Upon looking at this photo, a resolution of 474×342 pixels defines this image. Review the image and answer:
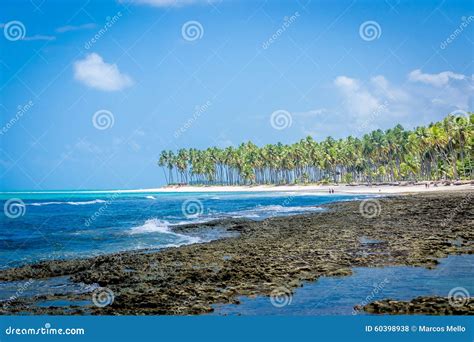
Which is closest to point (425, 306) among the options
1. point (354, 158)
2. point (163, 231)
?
point (163, 231)

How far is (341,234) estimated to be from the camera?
28.3m

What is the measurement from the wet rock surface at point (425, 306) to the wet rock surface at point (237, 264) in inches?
133

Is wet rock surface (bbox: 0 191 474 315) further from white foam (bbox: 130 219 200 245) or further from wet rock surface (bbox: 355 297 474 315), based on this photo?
wet rock surface (bbox: 355 297 474 315)

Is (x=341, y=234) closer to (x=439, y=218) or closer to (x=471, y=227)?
(x=471, y=227)

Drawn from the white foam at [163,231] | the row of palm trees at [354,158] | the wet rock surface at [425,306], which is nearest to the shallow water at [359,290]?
the wet rock surface at [425,306]

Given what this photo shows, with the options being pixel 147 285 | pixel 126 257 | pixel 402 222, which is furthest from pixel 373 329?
pixel 402 222

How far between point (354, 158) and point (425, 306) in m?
115

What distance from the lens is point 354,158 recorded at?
4872 inches

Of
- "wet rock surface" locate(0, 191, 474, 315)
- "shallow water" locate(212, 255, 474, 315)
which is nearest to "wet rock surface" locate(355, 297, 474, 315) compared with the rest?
"shallow water" locate(212, 255, 474, 315)

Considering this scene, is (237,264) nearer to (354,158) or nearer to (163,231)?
(163,231)

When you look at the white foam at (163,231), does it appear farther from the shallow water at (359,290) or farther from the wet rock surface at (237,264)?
the shallow water at (359,290)

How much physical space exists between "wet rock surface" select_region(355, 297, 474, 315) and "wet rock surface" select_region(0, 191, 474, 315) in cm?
337

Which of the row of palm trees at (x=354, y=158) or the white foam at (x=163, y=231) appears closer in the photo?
the white foam at (x=163, y=231)

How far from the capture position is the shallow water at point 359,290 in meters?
12.9
